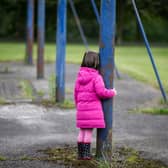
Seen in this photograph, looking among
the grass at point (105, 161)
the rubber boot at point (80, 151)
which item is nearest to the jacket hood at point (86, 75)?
the rubber boot at point (80, 151)

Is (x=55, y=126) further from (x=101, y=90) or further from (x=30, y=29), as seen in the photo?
(x=30, y=29)

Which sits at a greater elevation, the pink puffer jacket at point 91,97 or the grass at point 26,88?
the pink puffer jacket at point 91,97

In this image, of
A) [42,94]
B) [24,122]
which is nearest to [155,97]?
[42,94]

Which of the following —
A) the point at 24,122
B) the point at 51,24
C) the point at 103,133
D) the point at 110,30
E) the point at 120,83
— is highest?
the point at 110,30

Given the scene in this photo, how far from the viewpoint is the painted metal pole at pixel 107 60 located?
20.4 feet

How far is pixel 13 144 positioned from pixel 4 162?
1040 mm

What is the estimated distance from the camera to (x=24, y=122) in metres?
9.09

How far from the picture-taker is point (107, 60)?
20.6 feet

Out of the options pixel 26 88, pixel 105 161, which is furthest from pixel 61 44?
pixel 105 161

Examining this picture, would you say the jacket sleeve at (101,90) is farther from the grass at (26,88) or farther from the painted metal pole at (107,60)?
the grass at (26,88)

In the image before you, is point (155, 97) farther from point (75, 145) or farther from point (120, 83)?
point (75, 145)

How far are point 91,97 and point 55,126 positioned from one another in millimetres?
2622

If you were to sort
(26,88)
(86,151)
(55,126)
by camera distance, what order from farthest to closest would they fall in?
1. (26,88)
2. (55,126)
3. (86,151)

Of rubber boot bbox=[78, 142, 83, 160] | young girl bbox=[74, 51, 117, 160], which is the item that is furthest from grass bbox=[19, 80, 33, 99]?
young girl bbox=[74, 51, 117, 160]
